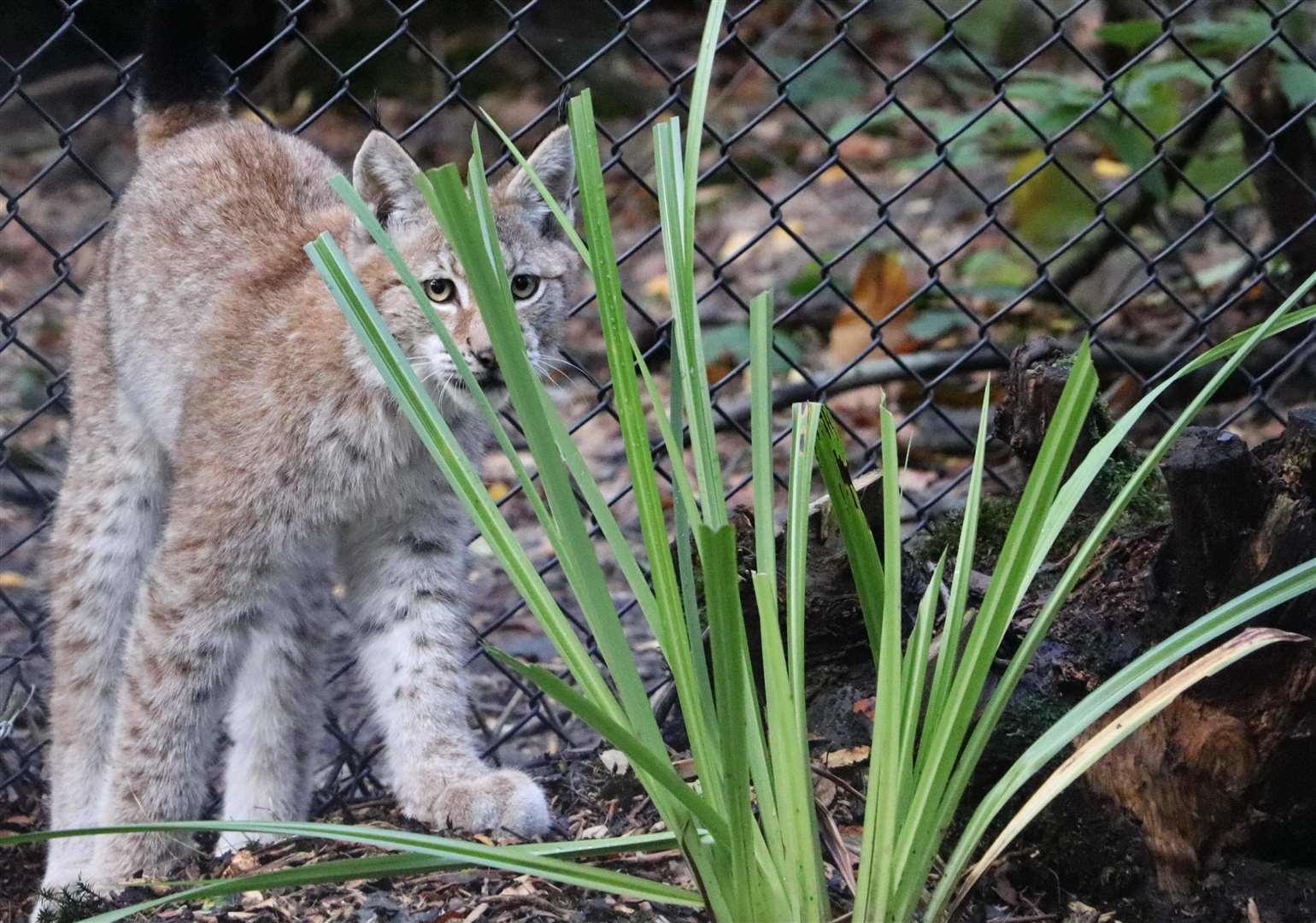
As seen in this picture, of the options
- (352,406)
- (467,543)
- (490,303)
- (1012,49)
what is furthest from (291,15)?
(1012,49)

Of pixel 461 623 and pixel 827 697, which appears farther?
pixel 461 623

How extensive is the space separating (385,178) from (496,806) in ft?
3.89

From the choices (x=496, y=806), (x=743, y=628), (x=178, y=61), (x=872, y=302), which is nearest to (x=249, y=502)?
(x=496, y=806)

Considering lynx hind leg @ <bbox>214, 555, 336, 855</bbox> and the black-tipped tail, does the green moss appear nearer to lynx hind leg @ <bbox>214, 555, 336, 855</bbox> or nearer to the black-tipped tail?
lynx hind leg @ <bbox>214, 555, 336, 855</bbox>

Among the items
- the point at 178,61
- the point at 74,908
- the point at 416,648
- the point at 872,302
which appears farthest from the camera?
the point at 872,302

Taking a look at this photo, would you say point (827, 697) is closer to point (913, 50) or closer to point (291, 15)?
point (291, 15)

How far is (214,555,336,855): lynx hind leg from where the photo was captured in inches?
126

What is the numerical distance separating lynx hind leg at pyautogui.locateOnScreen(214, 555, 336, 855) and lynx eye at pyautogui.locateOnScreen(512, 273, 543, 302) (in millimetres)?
689

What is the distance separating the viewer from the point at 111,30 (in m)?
5.82

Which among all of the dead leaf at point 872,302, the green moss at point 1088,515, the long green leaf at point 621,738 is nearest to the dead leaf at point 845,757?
the green moss at point 1088,515

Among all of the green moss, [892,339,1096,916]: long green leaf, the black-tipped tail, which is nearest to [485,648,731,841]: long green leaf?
[892,339,1096,916]: long green leaf

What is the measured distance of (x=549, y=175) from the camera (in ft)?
9.75

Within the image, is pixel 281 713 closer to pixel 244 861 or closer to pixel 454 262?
pixel 244 861

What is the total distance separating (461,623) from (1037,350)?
1.32 meters
